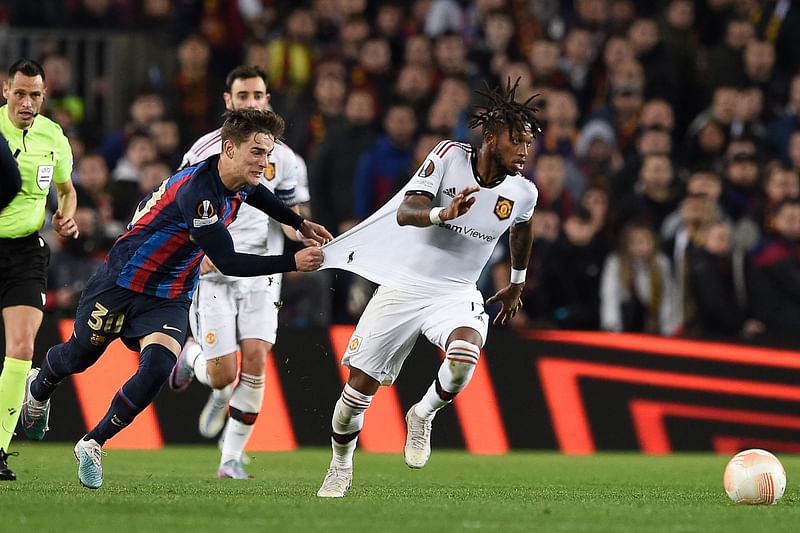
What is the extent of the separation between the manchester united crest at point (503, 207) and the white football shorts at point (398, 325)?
568mm

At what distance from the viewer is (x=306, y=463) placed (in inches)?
515

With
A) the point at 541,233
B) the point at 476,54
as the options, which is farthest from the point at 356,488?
the point at 476,54

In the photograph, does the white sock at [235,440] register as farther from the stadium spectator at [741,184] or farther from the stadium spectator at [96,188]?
the stadium spectator at [741,184]

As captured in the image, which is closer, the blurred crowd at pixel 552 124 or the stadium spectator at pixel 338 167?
the blurred crowd at pixel 552 124

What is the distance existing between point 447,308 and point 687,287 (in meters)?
6.57

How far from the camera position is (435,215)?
29.7ft

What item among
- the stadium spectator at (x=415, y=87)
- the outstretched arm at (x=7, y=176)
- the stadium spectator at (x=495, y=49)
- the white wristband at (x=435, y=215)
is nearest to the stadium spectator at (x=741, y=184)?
the stadium spectator at (x=495, y=49)

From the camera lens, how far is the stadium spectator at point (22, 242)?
10234mm

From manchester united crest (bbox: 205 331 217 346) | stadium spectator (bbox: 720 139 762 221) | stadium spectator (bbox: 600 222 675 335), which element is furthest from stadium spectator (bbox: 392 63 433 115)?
manchester united crest (bbox: 205 331 217 346)

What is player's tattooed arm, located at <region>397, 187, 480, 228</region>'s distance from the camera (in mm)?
8805

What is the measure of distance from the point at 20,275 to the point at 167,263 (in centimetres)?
132

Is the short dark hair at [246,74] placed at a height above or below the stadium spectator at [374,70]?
above

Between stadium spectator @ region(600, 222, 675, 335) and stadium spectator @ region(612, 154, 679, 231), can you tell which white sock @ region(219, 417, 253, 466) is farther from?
stadium spectator @ region(612, 154, 679, 231)

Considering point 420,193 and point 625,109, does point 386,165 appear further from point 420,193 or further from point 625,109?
point 420,193
